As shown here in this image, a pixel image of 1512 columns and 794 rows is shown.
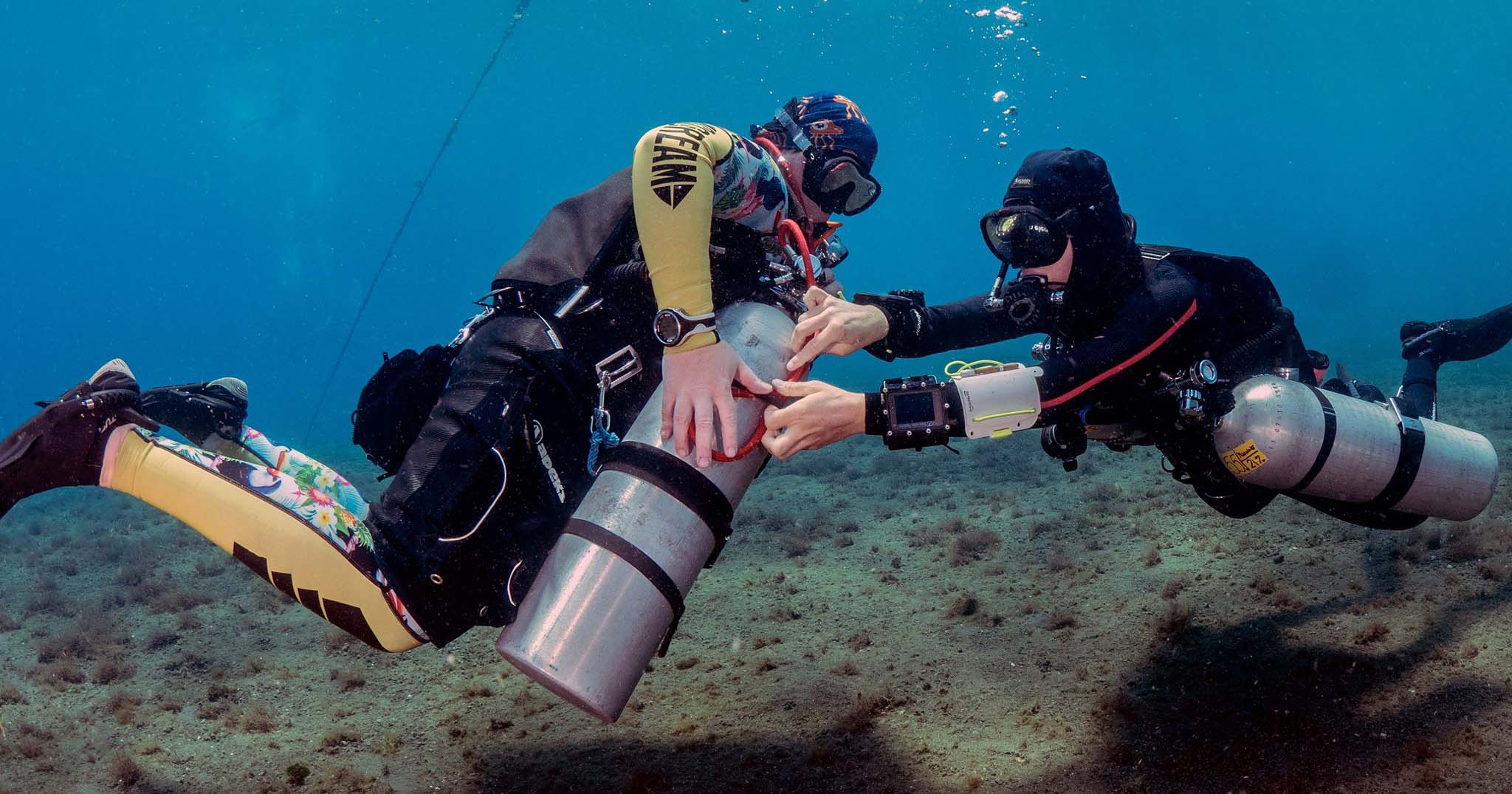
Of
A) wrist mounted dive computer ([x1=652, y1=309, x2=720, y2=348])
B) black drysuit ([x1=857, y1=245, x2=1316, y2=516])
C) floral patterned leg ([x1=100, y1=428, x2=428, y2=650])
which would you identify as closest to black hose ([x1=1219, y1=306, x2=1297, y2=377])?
black drysuit ([x1=857, y1=245, x2=1316, y2=516])

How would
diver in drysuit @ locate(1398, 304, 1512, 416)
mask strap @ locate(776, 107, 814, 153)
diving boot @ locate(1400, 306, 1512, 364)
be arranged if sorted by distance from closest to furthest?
mask strap @ locate(776, 107, 814, 153)
diver in drysuit @ locate(1398, 304, 1512, 416)
diving boot @ locate(1400, 306, 1512, 364)

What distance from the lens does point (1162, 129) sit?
362 feet

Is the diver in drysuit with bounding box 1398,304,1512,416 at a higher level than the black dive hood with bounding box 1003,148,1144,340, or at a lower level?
lower

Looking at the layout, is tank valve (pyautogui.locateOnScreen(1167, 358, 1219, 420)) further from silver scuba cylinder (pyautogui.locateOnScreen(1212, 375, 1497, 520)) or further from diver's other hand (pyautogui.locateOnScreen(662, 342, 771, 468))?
diver's other hand (pyautogui.locateOnScreen(662, 342, 771, 468))

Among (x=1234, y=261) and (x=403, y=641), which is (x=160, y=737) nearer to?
(x=403, y=641)

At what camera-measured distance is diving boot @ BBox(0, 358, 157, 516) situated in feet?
8.00

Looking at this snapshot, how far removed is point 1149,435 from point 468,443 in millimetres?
3121

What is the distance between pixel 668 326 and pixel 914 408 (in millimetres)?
1005

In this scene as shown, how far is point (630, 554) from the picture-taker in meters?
2.41

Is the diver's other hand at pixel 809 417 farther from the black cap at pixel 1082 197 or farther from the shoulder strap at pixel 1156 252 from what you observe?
the shoulder strap at pixel 1156 252

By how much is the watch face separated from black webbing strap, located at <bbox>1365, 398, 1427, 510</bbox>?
3.39 metres

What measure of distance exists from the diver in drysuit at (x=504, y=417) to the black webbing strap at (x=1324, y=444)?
7.75ft

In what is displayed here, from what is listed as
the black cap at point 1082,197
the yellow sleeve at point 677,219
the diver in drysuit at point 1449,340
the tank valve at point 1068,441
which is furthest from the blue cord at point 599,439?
the diver in drysuit at point 1449,340

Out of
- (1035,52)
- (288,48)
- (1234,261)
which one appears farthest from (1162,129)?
(1234,261)
